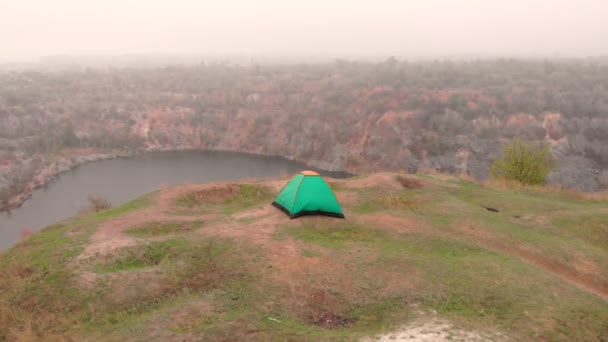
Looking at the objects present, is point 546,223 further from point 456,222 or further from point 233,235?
point 233,235

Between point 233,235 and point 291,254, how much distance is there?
3335 millimetres

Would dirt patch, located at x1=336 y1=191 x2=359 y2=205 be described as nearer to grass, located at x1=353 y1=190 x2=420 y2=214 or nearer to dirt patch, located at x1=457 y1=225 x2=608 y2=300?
grass, located at x1=353 y1=190 x2=420 y2=214

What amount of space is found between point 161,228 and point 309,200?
7.53 metres

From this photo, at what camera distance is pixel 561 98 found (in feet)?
334

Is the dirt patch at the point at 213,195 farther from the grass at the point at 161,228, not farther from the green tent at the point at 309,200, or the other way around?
the green tent at the point at 309,200

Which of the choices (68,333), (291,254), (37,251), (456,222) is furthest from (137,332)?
(456,222)

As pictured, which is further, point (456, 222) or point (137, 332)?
point (456, 222)

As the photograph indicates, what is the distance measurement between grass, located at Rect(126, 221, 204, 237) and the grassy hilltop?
11 cm

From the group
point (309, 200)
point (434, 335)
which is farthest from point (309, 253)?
point (434, 335)

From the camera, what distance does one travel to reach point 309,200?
21453 mm

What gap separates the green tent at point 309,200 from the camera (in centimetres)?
2133

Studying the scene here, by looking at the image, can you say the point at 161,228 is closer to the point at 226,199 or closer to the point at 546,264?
the point at 226,199

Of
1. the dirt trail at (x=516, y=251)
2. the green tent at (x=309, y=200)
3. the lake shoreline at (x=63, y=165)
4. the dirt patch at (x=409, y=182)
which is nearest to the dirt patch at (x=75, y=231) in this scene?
the green tent at (x=309, y=200)

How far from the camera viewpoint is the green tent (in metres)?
21.3
